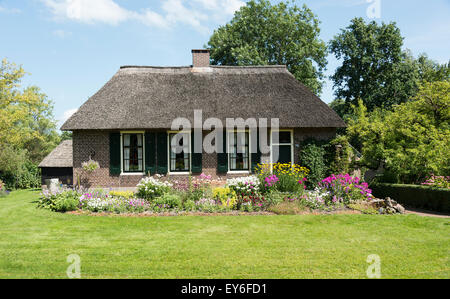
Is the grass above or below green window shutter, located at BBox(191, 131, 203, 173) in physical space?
below

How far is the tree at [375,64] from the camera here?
2548cm

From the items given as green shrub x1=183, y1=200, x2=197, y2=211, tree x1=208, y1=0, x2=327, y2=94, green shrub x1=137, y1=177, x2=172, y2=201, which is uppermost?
tree x1=208, y1=0, x2=327, y2=94

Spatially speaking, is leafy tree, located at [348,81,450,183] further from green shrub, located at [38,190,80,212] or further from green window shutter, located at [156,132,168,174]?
green shrub, located at [38,190,80,212]

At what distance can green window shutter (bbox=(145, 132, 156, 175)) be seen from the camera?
1373cm

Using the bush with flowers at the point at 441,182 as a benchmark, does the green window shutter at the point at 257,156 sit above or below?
above

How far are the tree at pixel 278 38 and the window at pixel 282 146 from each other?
1061 cm

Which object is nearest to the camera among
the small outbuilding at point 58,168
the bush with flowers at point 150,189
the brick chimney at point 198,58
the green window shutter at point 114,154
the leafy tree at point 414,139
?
the bush with flowers at point 150,189

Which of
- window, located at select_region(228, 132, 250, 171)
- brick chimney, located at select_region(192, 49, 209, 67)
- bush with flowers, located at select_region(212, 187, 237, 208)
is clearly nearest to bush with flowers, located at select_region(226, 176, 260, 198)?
bush with flowers, located at select_region(212, 187, 237, 208)

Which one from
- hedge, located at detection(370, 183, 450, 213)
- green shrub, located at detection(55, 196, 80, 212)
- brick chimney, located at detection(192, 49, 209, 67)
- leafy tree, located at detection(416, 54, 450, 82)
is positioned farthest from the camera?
leafy tree, located at detection(416, 54, 450, 82)

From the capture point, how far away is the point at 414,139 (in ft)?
39.7

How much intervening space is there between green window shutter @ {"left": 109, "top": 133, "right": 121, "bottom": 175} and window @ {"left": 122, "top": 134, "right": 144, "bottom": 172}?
0.91 feet

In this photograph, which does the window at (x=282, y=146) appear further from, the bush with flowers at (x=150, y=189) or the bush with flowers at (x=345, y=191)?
the bush with flowers at (x=150, y=189)

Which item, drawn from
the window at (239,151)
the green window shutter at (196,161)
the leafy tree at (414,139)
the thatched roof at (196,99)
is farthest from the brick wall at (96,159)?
the leafy tree at (414,139)

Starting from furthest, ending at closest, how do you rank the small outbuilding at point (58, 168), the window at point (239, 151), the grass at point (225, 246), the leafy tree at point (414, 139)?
the small outbuilding at point (58, 168), the window at point (239, 151), the leafy tree at point (414, 139), the grass at point (225, 246)
